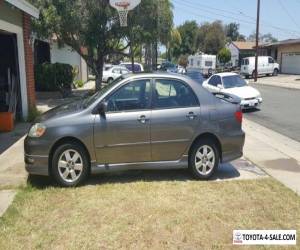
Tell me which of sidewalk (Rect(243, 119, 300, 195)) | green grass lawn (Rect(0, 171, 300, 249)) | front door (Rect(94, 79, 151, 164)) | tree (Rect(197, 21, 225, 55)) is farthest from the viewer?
tree (Rect(197, 21, 225, 55))

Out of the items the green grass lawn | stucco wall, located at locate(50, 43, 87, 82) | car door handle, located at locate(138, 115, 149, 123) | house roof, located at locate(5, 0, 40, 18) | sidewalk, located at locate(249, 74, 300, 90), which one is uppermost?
house roof, located at locate(5, 0, 40, 18)

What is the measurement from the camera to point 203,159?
7219mm

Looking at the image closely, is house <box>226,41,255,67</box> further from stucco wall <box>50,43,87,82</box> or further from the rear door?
the rear door

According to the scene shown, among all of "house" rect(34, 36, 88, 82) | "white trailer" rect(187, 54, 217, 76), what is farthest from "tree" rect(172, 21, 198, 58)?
"house" rect(34, 36, 88, 82)

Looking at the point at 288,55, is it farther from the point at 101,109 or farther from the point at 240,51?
the point at 101,109

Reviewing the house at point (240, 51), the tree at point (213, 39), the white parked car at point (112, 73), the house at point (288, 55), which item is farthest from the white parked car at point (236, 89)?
the tree at point (213, 39)

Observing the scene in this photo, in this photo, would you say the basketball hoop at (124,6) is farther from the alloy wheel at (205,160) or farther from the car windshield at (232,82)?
the alloy wheel at (205,160)

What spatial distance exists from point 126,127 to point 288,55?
46.4 metres

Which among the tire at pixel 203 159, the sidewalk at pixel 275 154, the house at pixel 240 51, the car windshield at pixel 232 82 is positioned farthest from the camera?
the house at pixel 240 51

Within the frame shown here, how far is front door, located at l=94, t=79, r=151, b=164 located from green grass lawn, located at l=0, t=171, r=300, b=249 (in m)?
0.48

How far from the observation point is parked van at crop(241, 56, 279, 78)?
4409 cm

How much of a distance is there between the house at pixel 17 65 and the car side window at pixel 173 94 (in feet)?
20.3

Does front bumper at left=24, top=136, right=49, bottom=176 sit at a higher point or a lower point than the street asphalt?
higher

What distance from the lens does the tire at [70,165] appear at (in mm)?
6641
